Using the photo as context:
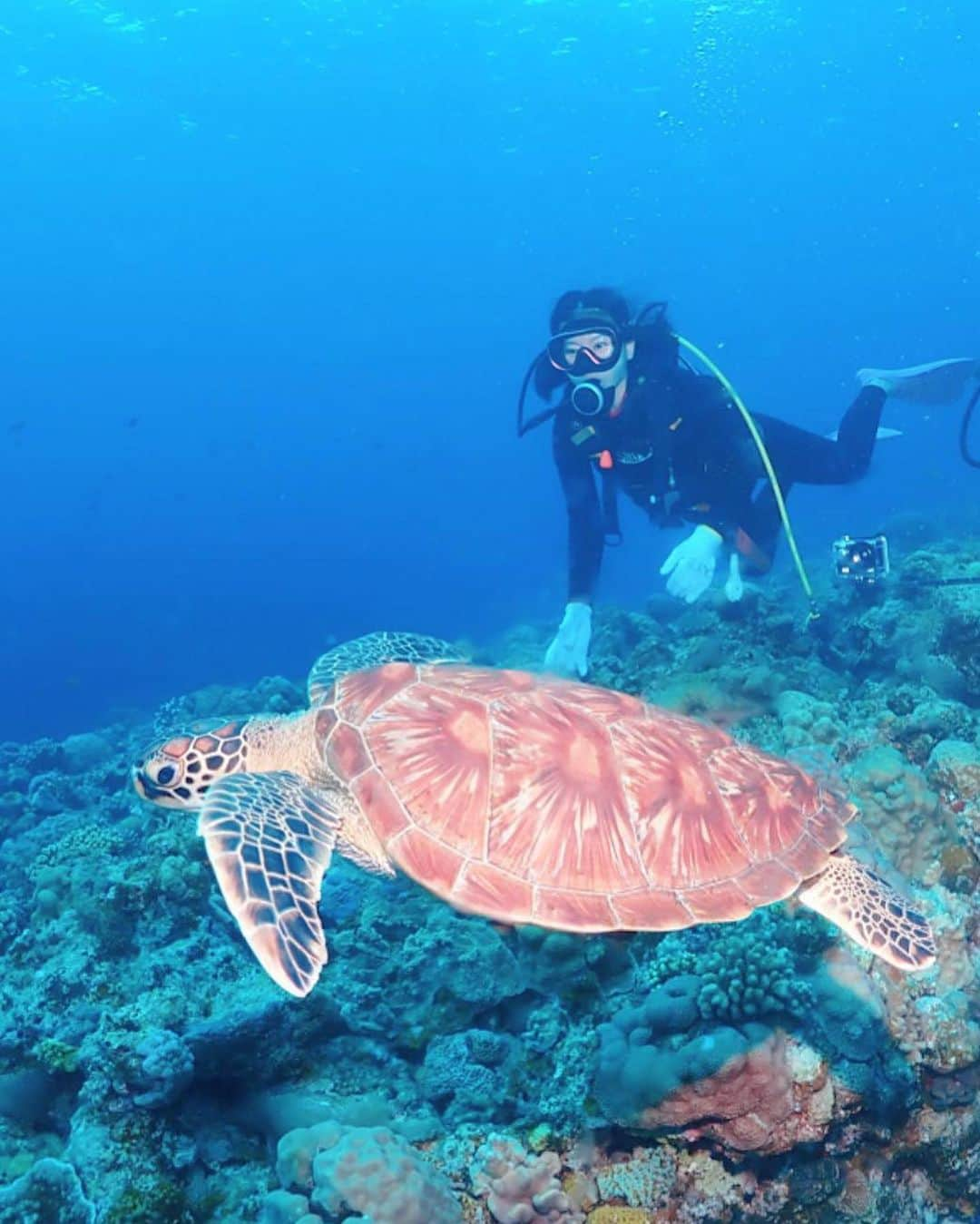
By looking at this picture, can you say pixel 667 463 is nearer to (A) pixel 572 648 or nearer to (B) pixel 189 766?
(A) pixel 572 648

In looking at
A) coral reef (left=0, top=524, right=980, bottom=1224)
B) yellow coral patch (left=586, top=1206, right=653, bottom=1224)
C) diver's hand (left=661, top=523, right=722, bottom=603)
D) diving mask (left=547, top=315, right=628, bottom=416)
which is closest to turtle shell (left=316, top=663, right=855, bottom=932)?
coral reef (left=0, top=524, right=980, bottom=1224)

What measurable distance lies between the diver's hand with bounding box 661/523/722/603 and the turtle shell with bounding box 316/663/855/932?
3.66 metres

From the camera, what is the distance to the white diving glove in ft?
22.3

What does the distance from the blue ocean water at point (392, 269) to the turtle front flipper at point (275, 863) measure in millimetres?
20736

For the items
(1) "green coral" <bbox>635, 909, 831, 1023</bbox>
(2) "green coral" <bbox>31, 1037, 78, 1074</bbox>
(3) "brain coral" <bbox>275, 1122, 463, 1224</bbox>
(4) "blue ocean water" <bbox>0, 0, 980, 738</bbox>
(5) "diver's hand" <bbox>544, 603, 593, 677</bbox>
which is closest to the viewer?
(3) "brain coral" <bbox>275, 1122, 463, 1224</bbox>

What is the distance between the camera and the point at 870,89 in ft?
→ 194

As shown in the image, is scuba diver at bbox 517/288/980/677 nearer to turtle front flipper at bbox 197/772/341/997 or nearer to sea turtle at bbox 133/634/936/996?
sea turtle at bbox 133/634/936/996

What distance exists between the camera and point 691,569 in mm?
6793

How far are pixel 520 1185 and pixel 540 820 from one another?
1.30m

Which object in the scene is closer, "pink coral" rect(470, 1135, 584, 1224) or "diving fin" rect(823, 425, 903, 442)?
"pink coral" rect(470, 1135, 584, 1224)

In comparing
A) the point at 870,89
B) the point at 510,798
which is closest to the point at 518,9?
the point at 870,89

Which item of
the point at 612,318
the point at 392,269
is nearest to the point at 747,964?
the point at 612,318

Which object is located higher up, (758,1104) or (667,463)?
(667,463)

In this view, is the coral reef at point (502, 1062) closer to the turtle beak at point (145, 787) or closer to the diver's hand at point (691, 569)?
the turtle beak at point (145, 787)
